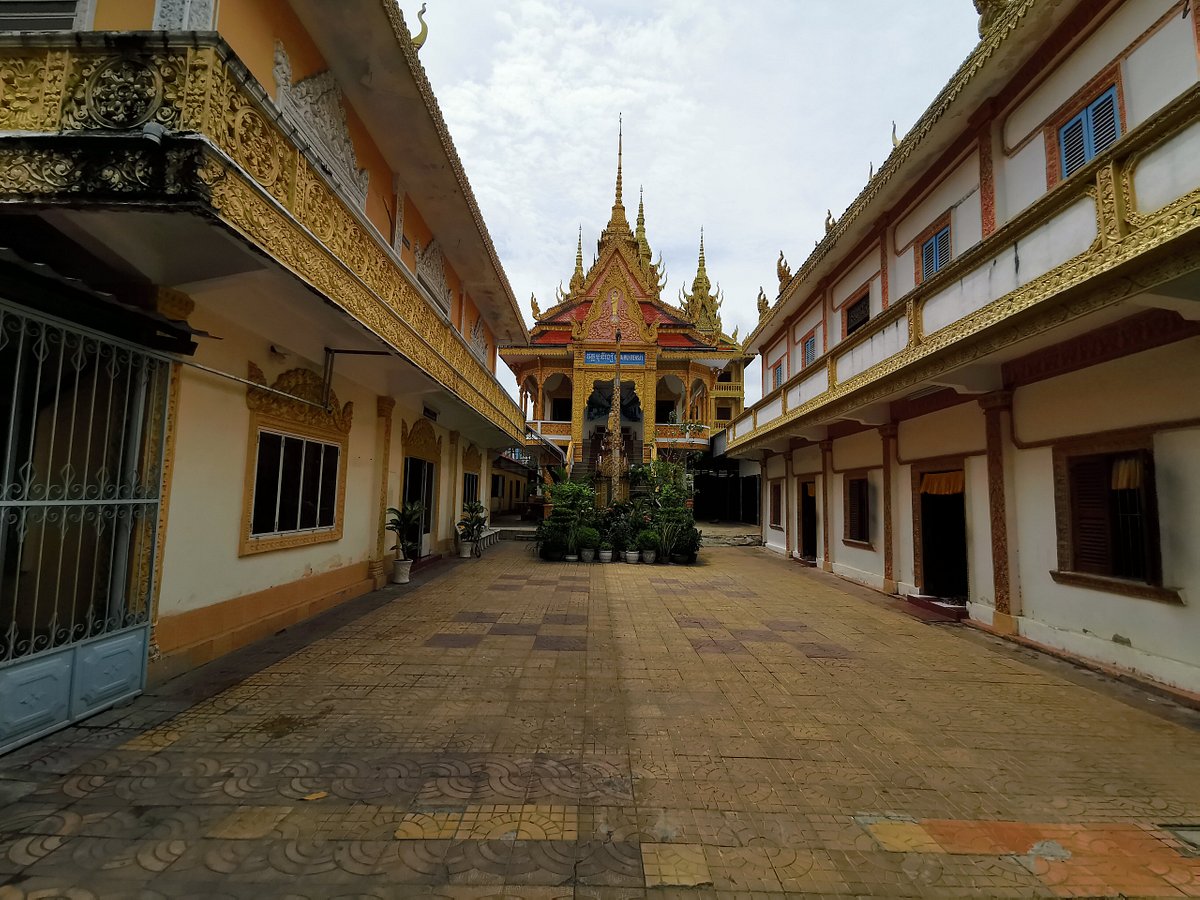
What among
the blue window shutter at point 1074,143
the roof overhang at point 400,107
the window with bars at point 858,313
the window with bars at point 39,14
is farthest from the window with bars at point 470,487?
the blue window shutter at point 1074,143

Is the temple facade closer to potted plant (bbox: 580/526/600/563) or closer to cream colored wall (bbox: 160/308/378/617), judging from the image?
potted plant (bbox: 580/526/600/563)

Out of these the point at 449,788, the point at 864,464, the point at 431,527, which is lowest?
the point at 449,788

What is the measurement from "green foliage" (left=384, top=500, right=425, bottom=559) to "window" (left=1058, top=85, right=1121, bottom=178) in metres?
8.95

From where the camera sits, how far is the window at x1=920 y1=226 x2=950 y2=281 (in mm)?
7270

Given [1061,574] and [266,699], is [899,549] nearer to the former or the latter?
[1061,574]

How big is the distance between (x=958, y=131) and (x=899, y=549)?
19.3ft

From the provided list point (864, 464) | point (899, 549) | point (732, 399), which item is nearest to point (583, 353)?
point (732, 399)

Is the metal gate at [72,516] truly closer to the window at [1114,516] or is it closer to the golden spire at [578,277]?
the window at [1114,516]

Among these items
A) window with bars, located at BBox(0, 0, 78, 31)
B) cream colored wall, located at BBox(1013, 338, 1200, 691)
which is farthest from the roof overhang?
cream colored wall, located at BBox(1013, 338, 1200, 691)

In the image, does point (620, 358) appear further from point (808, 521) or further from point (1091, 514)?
point (1091, 514)

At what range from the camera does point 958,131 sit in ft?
22.3

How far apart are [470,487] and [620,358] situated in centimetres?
1039

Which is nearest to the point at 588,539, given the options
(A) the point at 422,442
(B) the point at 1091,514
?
(A) the point at 422,442

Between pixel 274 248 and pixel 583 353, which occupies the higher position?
pixel 583 353
